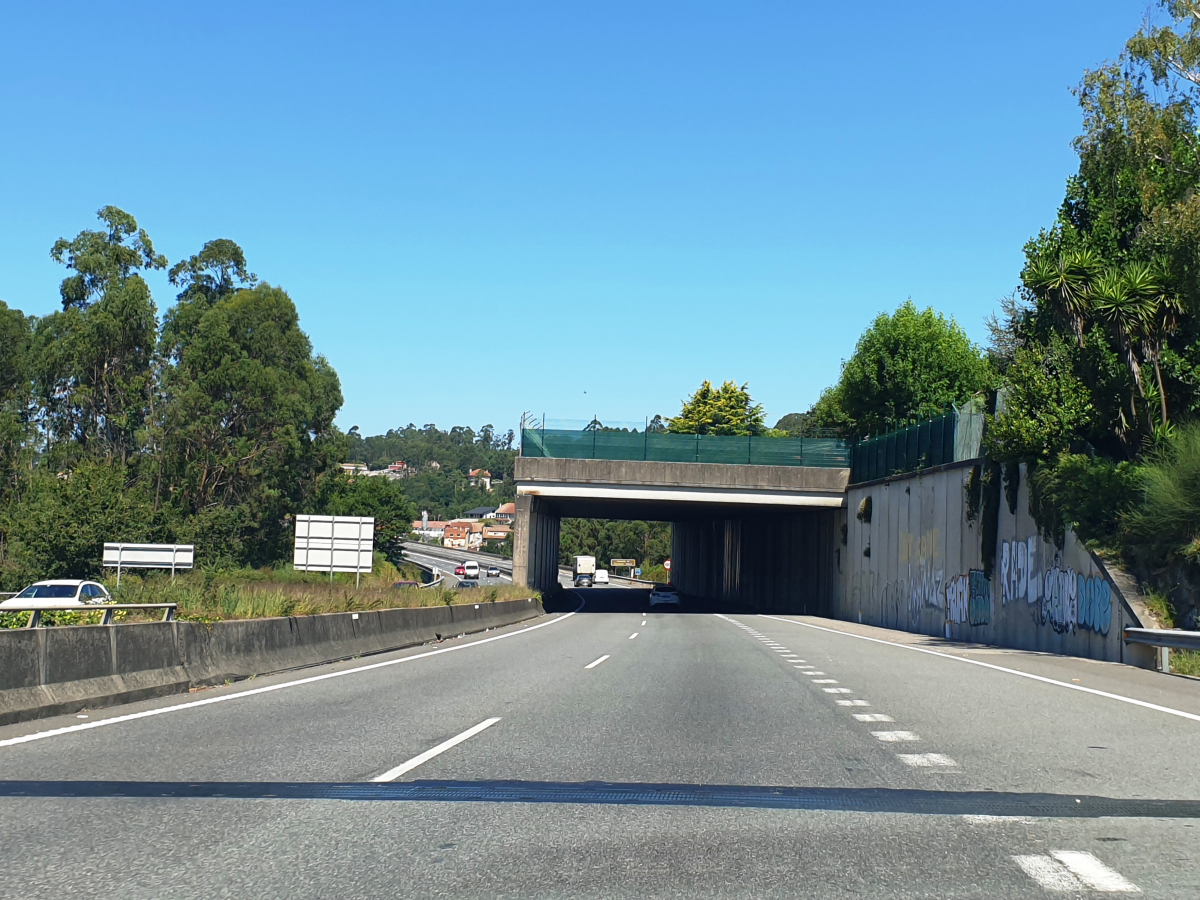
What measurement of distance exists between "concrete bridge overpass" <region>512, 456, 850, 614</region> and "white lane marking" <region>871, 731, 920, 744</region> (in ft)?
123

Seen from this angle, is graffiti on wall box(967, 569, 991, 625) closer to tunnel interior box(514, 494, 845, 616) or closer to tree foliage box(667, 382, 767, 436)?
tunnel interior box(514, 494, 845, 616)

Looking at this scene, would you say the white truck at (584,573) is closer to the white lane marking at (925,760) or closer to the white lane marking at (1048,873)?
the white lane marking at (925,760)

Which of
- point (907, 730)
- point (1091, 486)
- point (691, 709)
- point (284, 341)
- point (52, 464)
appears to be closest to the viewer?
point (907, 730)

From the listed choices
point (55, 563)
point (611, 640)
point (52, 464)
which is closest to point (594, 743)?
point (611, 640)

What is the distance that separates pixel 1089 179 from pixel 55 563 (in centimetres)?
4822

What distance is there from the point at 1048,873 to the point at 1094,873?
Answer: 22 centimetres

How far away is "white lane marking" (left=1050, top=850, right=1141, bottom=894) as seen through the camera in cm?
516

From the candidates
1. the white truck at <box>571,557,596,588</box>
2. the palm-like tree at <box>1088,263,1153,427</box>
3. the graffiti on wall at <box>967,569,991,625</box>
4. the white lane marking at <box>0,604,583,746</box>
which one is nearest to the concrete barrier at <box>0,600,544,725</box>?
the white lane marking at <box>0,604,583,746</box>

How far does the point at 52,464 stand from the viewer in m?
62.3

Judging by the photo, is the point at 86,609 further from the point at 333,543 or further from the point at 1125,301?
the point at 1125,301

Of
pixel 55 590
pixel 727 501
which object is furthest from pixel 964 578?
pixel 55 590

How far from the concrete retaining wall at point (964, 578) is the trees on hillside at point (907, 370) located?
17.3 metres

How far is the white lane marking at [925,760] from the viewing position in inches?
335

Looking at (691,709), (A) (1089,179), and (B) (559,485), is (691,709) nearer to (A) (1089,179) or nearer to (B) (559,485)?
(A) (1089,179)
